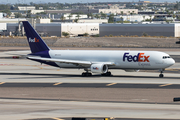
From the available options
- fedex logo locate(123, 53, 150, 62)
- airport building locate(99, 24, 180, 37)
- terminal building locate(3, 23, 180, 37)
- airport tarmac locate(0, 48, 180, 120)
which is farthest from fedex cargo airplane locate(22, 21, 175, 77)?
airport building locate(99, 24, 180, 37)

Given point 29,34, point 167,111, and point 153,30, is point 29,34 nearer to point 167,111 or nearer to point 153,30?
point 167,111

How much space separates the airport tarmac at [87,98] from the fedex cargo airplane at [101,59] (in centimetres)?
272

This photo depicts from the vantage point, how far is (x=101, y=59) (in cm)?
4684

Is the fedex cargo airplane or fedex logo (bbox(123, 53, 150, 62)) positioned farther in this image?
fedex logo (bbox(123, 53, 150, 62))

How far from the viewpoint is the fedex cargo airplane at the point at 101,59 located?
44.5 meters

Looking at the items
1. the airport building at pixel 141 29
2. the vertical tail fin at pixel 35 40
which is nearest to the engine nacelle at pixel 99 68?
the vertical tail fin at pixel 35 40

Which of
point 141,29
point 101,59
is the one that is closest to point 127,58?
point 101,59

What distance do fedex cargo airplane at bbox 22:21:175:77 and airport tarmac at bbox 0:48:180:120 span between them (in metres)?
2.72

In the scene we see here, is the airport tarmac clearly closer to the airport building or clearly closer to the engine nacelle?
the engine nacelle

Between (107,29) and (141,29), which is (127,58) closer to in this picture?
(141,29)

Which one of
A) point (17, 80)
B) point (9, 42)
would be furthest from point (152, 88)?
point (9, 42)

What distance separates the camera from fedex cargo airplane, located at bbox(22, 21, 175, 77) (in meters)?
44.5

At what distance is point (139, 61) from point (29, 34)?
18.3 metres

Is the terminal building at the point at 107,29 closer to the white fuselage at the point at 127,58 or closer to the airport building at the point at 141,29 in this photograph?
the airport building at the point at 141,29
